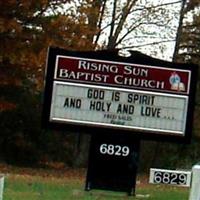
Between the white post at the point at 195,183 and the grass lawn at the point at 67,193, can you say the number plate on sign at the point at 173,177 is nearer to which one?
the white post at the point at 195,183

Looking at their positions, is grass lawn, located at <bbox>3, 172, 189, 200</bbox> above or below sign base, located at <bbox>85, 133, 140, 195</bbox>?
below

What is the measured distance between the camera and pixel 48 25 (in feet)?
117

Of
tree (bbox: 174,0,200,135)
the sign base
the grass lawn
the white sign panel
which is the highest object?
tree (bbox: 174,0,200,135)

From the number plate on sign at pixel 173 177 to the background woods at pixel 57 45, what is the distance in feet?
64.9

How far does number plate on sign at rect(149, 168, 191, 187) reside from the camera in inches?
574

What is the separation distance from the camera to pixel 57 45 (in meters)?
35.3

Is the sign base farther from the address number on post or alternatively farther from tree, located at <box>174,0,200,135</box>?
tree, located at <box>174,0,200,135</box>

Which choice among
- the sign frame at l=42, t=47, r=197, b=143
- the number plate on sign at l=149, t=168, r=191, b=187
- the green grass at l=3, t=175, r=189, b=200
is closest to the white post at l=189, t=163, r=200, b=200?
the number plate on sign at l=149, t=168, r=191, b=187

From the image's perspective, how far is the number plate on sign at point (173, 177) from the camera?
14.6m

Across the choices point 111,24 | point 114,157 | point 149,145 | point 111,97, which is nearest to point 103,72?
point 111,97

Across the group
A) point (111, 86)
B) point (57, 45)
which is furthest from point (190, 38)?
point (111, 86)

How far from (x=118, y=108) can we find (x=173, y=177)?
18.8ft

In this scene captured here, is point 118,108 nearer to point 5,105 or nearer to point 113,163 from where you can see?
point 113,163

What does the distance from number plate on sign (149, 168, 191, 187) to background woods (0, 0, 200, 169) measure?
64.9ft
